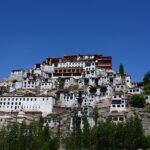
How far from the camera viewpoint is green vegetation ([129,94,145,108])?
93062mm

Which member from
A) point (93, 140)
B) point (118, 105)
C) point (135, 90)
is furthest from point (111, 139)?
point (135, 90)

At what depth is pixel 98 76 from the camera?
113 meters

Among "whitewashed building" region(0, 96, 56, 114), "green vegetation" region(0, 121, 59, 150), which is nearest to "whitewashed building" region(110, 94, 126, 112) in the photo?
"whitewashed building" region(0, 96, 56, 114)

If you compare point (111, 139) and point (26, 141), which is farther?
point (26, 141)

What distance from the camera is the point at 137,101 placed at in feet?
306

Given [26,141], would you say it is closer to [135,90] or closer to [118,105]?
[118,105]

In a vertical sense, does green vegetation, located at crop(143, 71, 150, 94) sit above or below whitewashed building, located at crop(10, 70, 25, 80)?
below

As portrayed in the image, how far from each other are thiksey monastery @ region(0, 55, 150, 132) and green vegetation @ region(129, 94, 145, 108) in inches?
71.1

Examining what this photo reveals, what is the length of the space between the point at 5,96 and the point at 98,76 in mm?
28017

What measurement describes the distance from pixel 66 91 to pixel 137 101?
2021cm

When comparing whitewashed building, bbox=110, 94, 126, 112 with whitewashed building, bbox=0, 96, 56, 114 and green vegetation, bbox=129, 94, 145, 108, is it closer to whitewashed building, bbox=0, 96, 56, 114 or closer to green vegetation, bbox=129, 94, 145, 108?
green vegetation, bbox=129, 94, 145, 108

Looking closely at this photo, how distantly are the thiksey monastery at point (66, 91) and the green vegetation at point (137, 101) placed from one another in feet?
5.92

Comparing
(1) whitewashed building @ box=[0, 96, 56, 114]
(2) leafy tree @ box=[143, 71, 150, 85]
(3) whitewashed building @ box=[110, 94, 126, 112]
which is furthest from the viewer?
(2) leafy tree @ box=[143, 71, 150, 85]

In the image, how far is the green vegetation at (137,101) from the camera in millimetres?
93062
